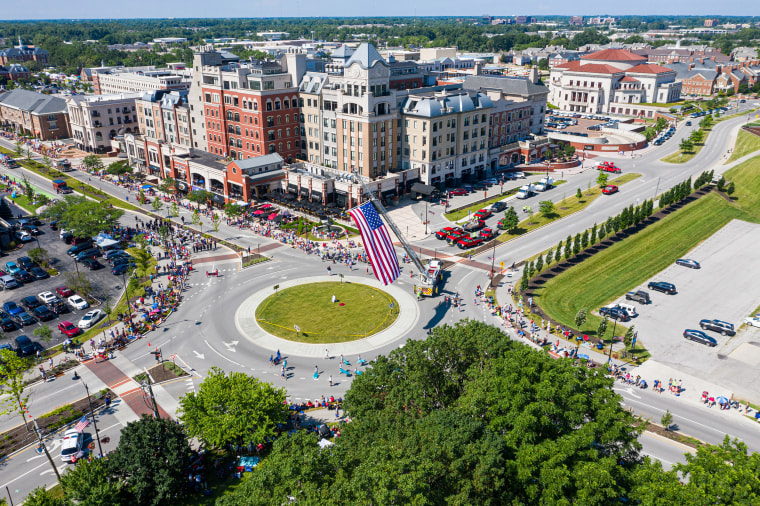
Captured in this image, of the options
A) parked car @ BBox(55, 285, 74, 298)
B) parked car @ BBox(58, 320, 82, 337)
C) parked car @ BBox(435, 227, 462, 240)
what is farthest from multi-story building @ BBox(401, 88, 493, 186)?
parked car @ BBox(58, 320, 82, 337)

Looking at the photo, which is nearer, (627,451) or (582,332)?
(627,451)

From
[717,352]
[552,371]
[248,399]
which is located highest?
[552,371]

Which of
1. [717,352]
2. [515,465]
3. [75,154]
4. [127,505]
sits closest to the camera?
[515,465]

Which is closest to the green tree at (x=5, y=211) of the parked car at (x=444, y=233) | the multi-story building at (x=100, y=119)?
the multi-story building at (x=100, y=119)

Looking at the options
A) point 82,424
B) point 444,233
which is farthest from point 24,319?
point 444,233

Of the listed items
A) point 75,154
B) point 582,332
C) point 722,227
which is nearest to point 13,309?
point 582,332

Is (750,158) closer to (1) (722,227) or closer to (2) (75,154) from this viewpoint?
(1) (722,227)

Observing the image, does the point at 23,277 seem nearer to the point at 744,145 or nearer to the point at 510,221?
the point at 510,221
